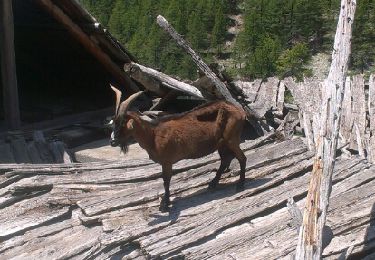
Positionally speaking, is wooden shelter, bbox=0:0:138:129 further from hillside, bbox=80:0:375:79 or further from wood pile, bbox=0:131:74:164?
hillside, bbox=80:0:375:79

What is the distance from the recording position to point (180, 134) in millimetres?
6852

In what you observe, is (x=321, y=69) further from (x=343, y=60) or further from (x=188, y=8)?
(x=343, y=60)

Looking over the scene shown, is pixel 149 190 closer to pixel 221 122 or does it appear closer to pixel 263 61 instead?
pixel 221 122

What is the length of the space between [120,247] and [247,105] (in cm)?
483

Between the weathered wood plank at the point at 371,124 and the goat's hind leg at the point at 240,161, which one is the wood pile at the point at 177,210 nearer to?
the goat's hind leg at the point at 240,161

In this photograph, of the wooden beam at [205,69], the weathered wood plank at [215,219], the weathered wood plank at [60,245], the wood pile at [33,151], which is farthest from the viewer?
the wood pile at [33,151]

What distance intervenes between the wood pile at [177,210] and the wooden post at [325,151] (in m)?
0.73

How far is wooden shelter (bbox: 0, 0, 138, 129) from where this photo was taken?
33.6 ft

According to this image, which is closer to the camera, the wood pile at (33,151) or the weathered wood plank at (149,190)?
the weathered wood plank at (149,190)

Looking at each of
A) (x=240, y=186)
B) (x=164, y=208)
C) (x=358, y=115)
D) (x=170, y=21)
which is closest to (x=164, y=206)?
(x=164, y=208)

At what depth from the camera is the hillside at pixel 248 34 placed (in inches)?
742

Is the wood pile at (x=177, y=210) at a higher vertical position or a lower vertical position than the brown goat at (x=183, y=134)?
lower

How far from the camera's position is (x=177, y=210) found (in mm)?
6848

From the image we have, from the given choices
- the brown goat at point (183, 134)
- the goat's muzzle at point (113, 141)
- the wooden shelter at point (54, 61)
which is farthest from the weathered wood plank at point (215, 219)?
the wooden shelter at point (54, 61)
